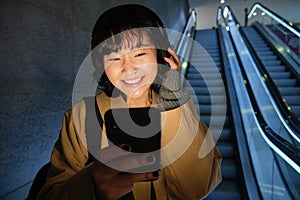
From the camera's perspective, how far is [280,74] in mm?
4652

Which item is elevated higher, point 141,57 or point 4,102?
point 141,57

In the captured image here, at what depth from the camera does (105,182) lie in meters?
0.52

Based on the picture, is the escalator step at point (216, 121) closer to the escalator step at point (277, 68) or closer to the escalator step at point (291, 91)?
the escalator step at point (291, 91)

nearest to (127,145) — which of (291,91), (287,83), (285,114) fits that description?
(285,114)

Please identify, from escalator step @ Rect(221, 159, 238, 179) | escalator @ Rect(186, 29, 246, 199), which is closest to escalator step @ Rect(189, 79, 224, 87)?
escalator @ Rect(186, 29, 246, 199)

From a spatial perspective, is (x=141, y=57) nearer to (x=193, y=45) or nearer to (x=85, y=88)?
(x=85, y=88)

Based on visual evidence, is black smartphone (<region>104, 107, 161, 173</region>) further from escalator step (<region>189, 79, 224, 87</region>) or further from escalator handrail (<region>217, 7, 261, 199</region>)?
escalator step (<region>189, 79, 224, 87</region>)

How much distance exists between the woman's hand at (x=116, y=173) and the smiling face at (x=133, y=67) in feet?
0.86

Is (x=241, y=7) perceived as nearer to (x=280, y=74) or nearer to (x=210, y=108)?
(x=280, y=74)

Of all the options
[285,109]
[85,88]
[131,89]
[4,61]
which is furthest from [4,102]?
[285,109]

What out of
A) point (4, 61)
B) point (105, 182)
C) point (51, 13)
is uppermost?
point (51, 13)

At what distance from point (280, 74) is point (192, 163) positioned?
4.89 meters

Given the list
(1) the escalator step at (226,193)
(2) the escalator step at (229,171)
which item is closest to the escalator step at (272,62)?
(2) the escalator step at (229,171)

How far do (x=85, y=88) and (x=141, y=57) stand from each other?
146 cm
